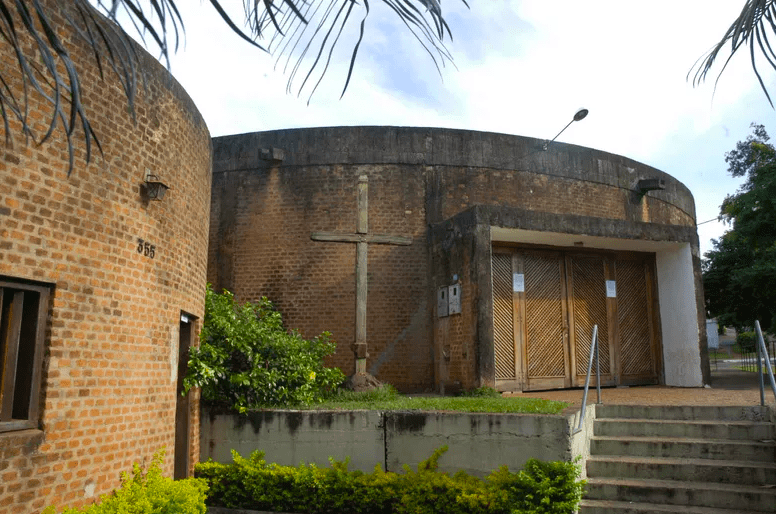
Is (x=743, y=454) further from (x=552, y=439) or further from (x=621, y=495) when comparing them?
(x=552, y=439)

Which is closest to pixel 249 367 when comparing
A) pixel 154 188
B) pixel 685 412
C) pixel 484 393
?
pixel 154 188

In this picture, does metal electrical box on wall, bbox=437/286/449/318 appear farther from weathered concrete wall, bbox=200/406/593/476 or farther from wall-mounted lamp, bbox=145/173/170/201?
wall-mounted lamp, bbox=145/173/170/201

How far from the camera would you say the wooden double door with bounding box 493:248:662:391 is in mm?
10945

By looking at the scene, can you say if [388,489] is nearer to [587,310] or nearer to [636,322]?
[587,310]

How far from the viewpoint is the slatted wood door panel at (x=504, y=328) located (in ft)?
35.1

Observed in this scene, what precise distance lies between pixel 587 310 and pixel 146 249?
801 cm

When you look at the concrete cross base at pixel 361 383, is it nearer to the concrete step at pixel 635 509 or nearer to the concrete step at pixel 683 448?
the concrete step at pixel 683 448

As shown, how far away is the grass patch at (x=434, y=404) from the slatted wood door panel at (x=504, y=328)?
145 centimetres

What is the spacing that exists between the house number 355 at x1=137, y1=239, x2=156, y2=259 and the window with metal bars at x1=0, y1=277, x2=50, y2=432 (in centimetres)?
122

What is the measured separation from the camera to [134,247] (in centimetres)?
644

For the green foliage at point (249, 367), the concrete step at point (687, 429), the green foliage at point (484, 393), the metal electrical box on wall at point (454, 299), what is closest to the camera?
the concrete step at point (687, 429)

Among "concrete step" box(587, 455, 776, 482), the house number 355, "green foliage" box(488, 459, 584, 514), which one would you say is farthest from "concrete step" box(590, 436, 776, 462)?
the house number 355

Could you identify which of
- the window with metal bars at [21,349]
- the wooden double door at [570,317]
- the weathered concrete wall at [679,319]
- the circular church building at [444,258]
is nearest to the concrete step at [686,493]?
the circular church building at [444,258]

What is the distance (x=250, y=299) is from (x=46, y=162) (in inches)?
276
